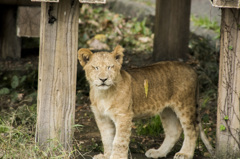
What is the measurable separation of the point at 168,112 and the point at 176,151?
1.60 ft

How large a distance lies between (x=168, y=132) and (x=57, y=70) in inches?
71.0

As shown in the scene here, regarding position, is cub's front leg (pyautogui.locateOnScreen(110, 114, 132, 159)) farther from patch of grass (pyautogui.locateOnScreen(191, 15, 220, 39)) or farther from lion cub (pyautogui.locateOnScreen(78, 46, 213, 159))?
patch of grass (pyautogui.locateOnScreen(191, 15, 220, 39))

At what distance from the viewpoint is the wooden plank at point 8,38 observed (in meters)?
7.70

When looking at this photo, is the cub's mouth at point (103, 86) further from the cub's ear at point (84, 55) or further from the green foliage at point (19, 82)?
the green foliage at point (19, 82)

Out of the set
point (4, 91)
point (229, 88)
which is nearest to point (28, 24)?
point (4, 91)

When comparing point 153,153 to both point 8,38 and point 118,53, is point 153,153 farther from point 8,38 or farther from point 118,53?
point 8,38

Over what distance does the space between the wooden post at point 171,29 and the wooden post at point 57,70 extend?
3285 millimetres

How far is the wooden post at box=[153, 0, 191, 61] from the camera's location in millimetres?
7445

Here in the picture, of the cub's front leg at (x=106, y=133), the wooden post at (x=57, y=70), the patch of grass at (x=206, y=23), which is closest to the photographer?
the wooden post at (x=57, y=70)

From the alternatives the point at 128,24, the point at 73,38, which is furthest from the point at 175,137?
→ the point at 128,24

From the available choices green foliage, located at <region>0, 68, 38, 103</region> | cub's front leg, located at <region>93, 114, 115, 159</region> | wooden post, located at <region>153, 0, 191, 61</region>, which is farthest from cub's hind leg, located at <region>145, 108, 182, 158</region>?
green foliage, located at <region>0, 68, 38, 103</region>

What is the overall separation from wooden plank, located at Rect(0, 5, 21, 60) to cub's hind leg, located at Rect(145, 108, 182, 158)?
321cm

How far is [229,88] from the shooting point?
15.5 feet

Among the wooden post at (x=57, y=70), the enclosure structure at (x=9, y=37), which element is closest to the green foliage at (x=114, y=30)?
the enclosure structure at (x=9, y=37)
